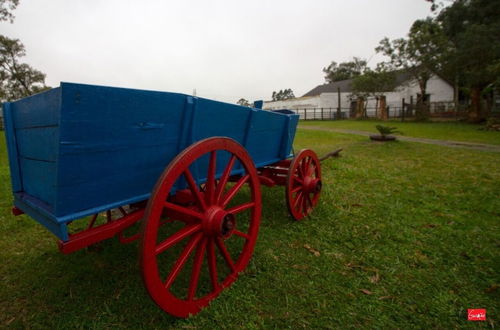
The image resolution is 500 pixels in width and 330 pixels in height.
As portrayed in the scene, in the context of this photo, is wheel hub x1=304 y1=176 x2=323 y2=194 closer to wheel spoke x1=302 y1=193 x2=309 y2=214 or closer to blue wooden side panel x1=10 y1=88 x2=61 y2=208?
wheel spoke x1=302 y1=193 x2=309 y2=214

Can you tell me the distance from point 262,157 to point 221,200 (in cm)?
111

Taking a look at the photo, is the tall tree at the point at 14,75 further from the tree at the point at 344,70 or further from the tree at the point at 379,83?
the tree at the point at 344,70

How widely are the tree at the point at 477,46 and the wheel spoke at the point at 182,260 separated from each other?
17115 mm

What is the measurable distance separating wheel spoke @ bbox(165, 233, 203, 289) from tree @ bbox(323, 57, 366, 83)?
204 feet

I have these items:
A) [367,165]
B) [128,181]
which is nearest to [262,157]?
[128,181]

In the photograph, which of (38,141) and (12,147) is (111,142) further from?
(12,147)

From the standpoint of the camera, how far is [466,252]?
2545 millimetres

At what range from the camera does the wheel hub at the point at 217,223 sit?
1.73 metres

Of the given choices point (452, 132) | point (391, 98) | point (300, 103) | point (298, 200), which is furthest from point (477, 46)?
point (300, 103)

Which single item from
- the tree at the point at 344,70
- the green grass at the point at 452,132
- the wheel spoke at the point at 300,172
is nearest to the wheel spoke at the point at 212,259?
the wheel spoke at the point at 300,172

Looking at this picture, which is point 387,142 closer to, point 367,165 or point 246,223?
point 367,165

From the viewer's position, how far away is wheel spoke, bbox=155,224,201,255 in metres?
1.48

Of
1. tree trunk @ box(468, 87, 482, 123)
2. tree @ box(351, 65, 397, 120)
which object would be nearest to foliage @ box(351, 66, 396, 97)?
tree @ box(351, 65, 397, 120)

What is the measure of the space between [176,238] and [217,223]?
287 millimetres
